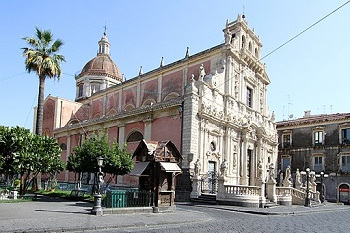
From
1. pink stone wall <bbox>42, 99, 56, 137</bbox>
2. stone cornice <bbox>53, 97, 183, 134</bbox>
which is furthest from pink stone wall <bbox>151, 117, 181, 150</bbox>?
pink stone wall <bbox>42, 99, 56, 137</bbox>

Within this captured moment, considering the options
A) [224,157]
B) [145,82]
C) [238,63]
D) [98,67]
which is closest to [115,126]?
[145,82]

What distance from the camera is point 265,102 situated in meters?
36.9

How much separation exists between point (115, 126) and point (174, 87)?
256 inches

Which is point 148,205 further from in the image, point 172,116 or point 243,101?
point 243,101

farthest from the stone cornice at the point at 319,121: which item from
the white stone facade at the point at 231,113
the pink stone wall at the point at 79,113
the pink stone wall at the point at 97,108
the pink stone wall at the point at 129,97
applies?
the pink stone wall at the point at 79,113

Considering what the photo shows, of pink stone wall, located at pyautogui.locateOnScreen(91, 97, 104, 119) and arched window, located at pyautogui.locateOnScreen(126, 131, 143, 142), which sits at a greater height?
pink stone wall, located at pyautogui.locateOnScreen(91, 97, 104, 119)

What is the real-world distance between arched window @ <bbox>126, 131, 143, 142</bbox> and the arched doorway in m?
23.9

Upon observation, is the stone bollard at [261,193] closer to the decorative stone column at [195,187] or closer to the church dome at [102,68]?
the decorative stone column at [195,187]

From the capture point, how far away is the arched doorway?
37.7 meters

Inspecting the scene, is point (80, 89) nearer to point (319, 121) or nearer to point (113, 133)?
point (113, 133)

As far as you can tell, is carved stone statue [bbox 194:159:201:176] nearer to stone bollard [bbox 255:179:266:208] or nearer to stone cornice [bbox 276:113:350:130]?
stone bollard [bbox 255:179:266:208]

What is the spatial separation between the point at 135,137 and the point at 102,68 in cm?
1858

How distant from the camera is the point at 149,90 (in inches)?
1324

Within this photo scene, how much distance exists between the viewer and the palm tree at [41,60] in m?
24.0
